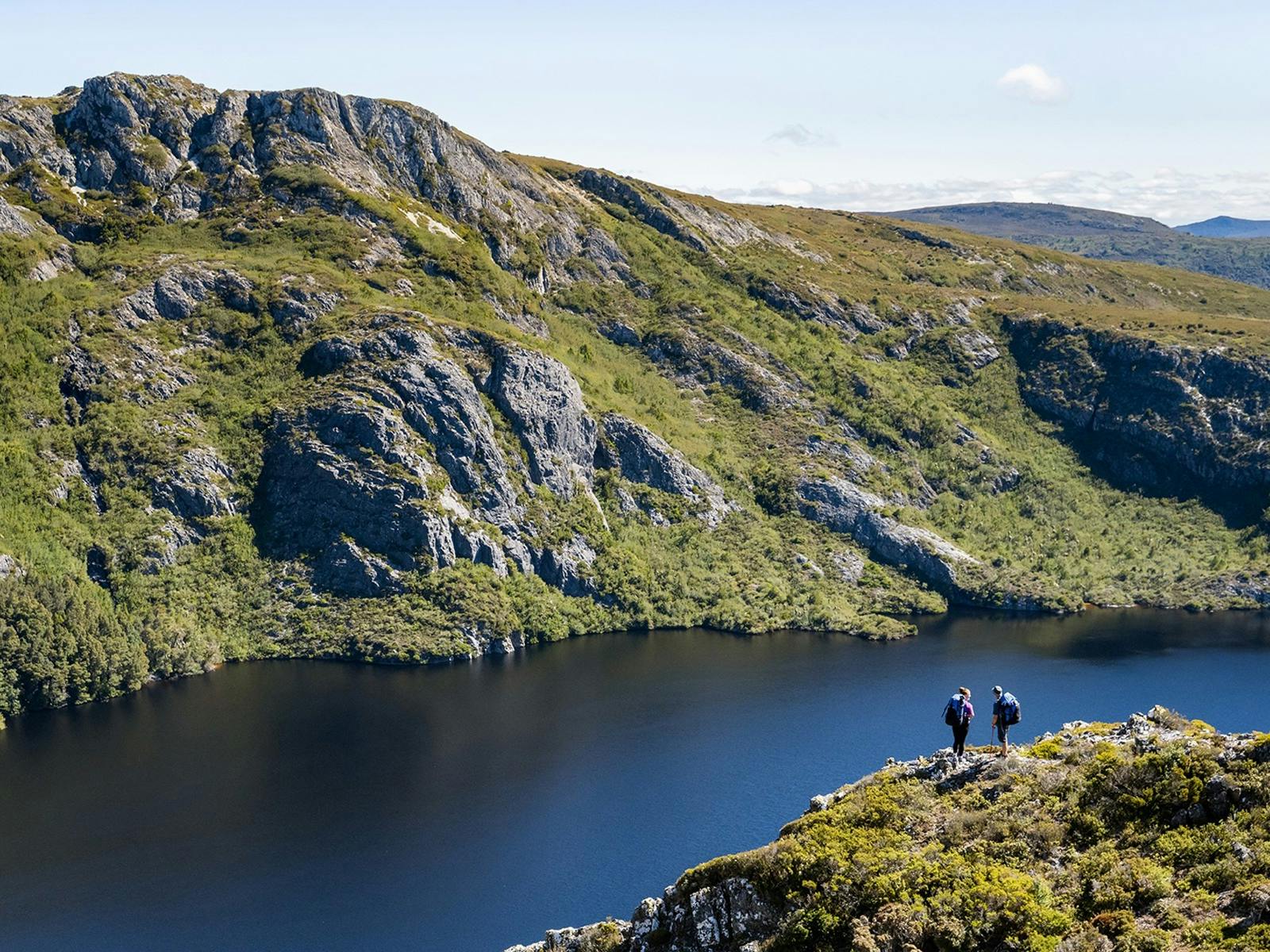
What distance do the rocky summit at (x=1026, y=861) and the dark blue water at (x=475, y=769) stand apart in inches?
2180

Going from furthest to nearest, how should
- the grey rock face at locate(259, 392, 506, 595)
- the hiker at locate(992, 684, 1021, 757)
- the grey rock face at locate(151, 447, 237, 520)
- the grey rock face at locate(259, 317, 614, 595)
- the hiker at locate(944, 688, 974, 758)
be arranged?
the grey rock face at locate(259, 317, 614, 595) → the grey rock face at locate(259, 392, 506, 595) → the grey rock face at locate(151, 447, 237, 520) → the hiker at locate(944, 688, 974, 758) → the hiker at locate(992, 684, 1021, 757)

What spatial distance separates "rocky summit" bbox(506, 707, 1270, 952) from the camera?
32.0 m

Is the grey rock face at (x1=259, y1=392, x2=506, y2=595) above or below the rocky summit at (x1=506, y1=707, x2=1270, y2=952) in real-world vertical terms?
below

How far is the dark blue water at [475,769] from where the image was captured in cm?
9506

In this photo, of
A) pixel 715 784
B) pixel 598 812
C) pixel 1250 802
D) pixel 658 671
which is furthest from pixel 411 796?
pixel 1250 802

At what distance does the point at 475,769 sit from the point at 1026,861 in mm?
95632

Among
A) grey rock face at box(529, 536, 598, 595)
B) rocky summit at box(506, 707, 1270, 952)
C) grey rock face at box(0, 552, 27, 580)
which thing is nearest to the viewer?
rocky summit at box(506, 707, 1270, 952)

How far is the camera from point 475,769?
4916 inches

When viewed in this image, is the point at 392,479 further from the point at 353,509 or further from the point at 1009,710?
the point at 1009,710

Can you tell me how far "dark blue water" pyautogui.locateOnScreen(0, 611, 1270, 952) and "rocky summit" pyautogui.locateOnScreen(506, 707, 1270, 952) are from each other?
55368 millimetres

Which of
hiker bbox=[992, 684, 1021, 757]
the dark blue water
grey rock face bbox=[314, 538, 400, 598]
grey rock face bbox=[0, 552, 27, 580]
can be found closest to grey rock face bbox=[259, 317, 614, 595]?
grey rock face bbox=[314, 538, 400, 598]

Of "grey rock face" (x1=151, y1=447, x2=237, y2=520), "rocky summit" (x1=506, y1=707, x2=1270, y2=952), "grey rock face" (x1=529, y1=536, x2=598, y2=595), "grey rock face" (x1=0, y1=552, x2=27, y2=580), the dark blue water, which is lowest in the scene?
the dark blue water

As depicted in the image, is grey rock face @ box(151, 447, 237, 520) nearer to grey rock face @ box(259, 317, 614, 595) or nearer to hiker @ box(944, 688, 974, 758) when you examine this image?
grey rock face @ box(259, 317, 614, 595)

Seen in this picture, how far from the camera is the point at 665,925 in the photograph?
141ft
